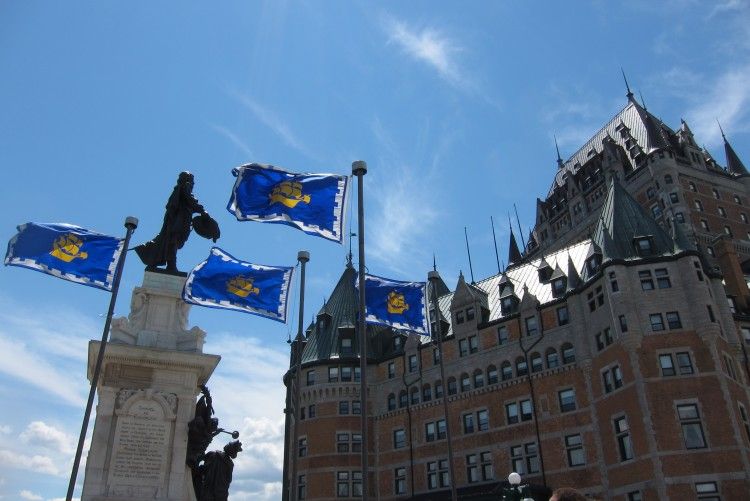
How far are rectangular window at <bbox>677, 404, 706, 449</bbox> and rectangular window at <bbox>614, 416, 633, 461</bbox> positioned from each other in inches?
127

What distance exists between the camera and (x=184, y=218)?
17250 mm

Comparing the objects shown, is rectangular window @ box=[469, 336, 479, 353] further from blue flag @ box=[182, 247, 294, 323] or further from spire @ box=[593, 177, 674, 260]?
blue flag @ box=[182, 247, 294, 323]

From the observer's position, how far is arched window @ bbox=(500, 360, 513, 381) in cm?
4969

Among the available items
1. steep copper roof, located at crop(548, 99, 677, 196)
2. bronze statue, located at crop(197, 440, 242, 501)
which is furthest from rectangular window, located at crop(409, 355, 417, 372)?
bronze statue, located at crop(197, 440, 242, 501)

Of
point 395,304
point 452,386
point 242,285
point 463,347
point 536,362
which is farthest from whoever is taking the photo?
point 463,347

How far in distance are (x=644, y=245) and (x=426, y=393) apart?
70.0ft

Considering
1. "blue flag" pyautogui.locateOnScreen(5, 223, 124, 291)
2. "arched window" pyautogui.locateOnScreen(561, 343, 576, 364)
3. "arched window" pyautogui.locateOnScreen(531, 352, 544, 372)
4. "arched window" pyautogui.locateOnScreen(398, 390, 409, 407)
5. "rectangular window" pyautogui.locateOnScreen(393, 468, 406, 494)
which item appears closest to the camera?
"blue flag" pyautogui.locateOnScreen(5, 223, 124, 291)

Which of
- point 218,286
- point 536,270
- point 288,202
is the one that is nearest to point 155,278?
point 218,286

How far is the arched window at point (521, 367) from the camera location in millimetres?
48688

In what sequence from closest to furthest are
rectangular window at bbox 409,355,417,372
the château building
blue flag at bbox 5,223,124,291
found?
blue flag at bbox 5,223,124,291 < the château building < rectangular window at bbox 409,355,417,372

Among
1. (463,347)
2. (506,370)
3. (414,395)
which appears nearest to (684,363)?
(506,370)

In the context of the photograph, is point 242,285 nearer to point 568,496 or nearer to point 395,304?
point 395,304

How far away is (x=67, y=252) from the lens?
646 inches

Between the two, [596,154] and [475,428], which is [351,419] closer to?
[475,428]
